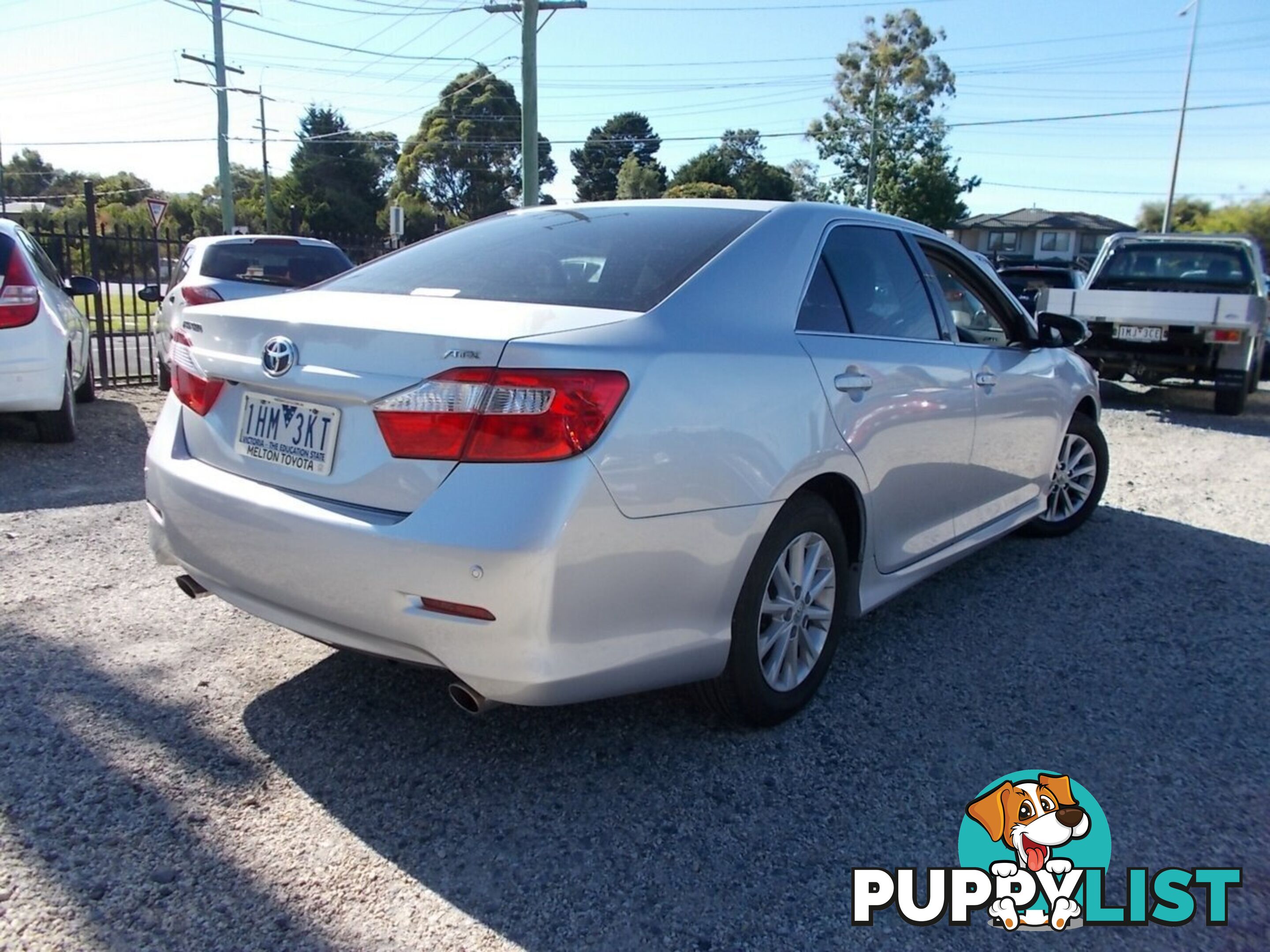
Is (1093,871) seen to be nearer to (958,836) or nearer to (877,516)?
(958,836)

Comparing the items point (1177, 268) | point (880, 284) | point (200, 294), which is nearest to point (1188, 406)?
point (1177, 268)

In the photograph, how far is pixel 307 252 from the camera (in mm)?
9117

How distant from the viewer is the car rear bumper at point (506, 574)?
7.49 feet

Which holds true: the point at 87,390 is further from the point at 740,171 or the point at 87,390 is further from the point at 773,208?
the point at 740,171

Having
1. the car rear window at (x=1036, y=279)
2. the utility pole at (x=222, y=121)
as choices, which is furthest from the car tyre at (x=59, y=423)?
the utility pole at (x=222, y=121)

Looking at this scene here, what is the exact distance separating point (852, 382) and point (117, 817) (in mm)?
2419

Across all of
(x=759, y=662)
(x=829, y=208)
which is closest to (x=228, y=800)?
(x=759, y=662)

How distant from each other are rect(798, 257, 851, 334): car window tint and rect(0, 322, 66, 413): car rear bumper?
17.8 feet

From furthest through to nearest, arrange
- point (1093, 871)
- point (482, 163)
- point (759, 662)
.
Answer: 1. point (482, 163)
2. point (759, 662)
3. point (1093, 871)

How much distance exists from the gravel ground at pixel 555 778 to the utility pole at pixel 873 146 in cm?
3916

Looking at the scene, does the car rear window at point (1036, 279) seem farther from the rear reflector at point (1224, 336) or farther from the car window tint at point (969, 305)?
the car window tint at point (969, 305)

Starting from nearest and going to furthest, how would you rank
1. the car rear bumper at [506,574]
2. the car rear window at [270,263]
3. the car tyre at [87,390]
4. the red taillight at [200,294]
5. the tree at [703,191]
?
the car rear bumper at [506,574]
the red taillight at [200,294]
the car rear window at [270,263]
the car tyre at [87,390]
the tree at [703,191]

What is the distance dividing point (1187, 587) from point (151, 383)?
1014cm

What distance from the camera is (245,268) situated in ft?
28.7
